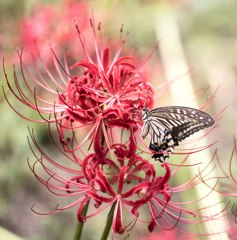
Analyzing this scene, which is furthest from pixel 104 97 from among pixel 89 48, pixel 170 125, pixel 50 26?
pixel 50 26

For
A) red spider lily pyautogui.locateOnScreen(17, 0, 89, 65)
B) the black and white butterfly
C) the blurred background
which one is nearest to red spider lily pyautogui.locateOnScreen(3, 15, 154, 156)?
the black and white butterfly

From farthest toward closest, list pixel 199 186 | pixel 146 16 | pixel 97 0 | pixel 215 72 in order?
pixel 215 72, pixel 146 16, pixel 97 0, pixel 199 186

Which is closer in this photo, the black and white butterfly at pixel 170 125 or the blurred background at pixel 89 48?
the black and white butterfly at pixel 170 125

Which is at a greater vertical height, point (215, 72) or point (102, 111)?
point (215, 72)

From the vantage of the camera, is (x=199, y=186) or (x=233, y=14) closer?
(x=199, y=186)

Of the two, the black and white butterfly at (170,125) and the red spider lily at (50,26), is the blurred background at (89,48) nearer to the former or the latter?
the red spider lily at (50,26)

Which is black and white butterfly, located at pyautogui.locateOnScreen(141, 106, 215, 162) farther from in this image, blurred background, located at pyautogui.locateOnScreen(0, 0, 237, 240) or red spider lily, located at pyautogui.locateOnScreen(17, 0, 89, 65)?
red spider lily, located at pyautogui.locateOnScreen(17, 0, 89, 65)

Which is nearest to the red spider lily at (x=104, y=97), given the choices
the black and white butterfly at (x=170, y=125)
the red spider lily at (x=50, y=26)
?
the black and white butterfly at (x=170, y=125)

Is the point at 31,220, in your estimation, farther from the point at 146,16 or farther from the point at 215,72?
the point at 215,72

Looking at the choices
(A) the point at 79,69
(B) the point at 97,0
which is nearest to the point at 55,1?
(B) the point at 97,0
